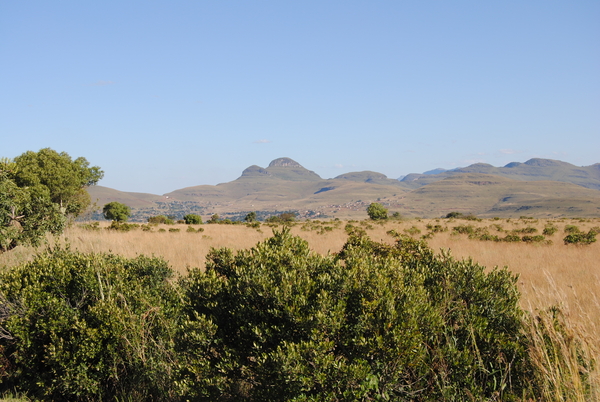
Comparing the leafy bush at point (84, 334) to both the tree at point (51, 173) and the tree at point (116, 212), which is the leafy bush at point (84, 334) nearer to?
the tree at point (51, 173)

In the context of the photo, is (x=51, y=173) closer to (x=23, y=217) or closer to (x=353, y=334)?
(x=23, y=217)

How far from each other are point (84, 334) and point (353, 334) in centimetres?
373

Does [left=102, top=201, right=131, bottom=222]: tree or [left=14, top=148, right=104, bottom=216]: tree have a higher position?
[left=14, top=148, right=104, bottom=216]: tree

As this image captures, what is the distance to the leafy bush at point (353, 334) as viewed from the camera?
3.57 metres

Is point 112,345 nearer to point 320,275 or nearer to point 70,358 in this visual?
point 70,358

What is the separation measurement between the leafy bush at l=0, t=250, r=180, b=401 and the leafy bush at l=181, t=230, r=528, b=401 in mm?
1124

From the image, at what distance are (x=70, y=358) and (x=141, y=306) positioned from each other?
1.08 meters

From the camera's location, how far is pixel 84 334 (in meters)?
5.36

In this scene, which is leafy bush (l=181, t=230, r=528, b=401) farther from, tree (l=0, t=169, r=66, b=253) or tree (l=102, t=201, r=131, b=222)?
tree (l=102, t=201, r=131, b=222)

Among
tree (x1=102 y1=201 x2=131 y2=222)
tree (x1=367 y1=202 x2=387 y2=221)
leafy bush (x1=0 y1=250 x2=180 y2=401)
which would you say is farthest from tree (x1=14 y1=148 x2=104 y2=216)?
tree (x1=367 y1=202 x2=387 y2=221)

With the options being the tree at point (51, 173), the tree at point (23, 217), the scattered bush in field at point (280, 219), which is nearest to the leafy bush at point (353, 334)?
the tree at point (23, 217)

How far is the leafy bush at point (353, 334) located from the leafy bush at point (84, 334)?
112cm

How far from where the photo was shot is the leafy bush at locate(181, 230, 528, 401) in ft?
11.7

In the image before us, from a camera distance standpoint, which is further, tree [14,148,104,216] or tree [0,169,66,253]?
tree [14,148,104,216]
